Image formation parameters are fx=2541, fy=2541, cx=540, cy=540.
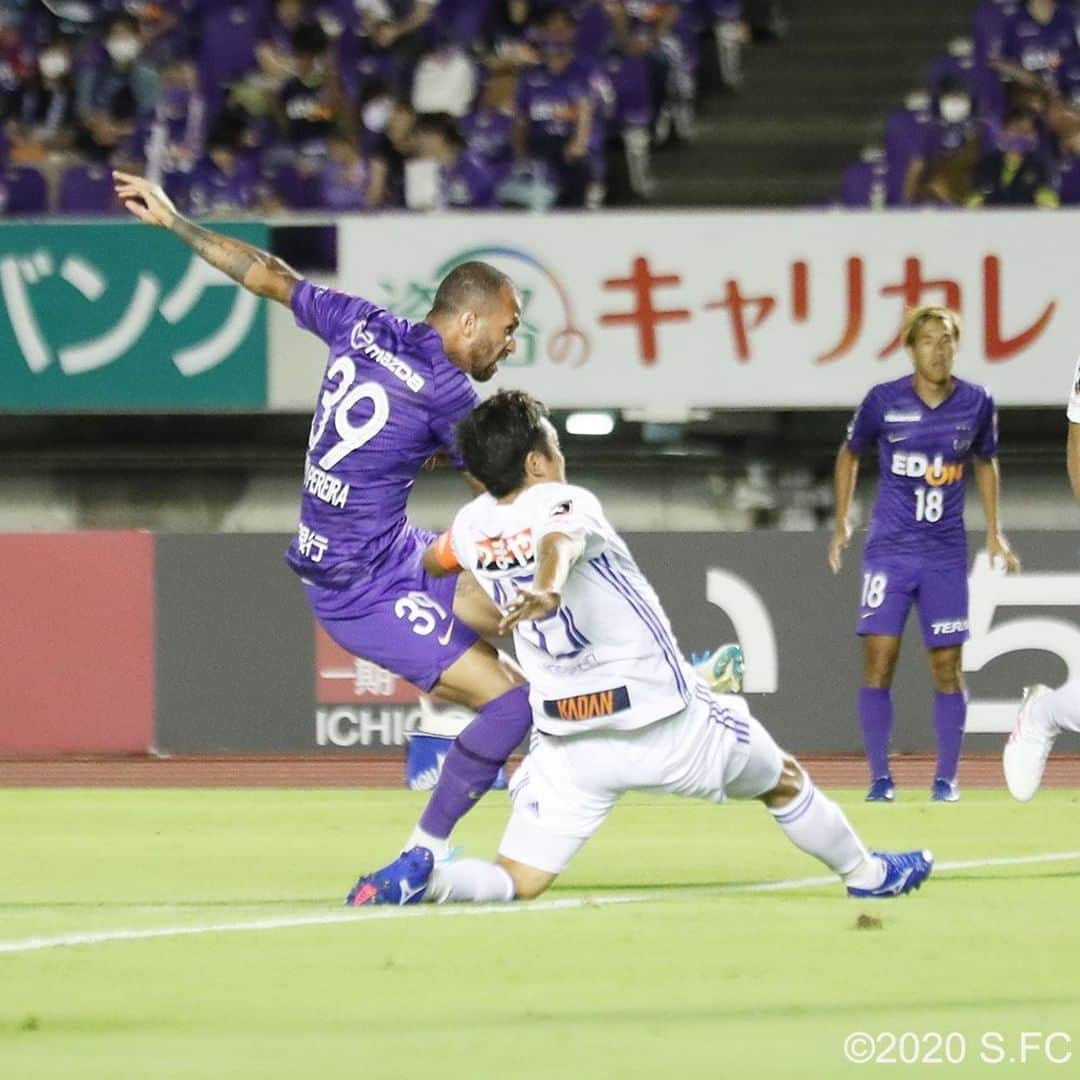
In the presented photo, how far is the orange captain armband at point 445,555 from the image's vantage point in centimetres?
668

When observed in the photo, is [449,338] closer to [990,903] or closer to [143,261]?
[990,903]

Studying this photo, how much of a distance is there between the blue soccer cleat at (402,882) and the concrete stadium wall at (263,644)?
7.50 m

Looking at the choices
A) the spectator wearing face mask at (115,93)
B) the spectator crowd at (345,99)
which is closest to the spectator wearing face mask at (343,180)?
the spectator crowd at (345,99)

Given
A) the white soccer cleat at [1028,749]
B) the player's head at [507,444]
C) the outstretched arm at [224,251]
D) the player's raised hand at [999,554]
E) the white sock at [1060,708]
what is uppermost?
the outstretched arm at [224,251]

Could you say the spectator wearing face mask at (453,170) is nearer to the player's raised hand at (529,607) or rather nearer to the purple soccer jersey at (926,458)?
the purple soccer jersey at (926,458)

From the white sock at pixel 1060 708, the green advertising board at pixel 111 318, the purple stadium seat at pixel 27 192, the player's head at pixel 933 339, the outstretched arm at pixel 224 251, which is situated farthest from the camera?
the purple stadium seat at pixel 27 192

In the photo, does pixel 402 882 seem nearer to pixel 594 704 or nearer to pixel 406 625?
pixel 594 704

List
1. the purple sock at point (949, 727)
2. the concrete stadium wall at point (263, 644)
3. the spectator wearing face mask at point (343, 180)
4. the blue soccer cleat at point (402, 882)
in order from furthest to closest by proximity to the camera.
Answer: the spectator wearing face mask at point (343, 180) < the concrete stadium wall at point (263, 644) < the purple sock at point (949, 727) < the blue soccer cleat at point (402, 882)

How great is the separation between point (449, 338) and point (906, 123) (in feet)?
32.2

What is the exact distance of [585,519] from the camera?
6.00m

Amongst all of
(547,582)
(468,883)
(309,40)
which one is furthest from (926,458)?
(309,40)

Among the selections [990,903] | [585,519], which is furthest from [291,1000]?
[990,903]

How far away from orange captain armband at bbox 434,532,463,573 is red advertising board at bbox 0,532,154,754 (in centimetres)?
787

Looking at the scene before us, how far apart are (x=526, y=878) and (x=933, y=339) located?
4.92 metres
